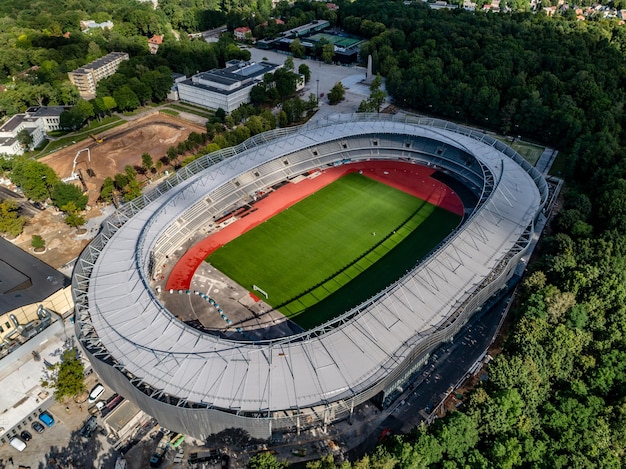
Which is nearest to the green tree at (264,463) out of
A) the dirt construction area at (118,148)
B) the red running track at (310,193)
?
the red running track at (310,193)

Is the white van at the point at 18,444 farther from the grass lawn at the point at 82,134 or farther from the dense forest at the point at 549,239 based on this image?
the grass lawn at the point at 82,134

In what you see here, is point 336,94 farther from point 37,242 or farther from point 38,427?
point 38,427

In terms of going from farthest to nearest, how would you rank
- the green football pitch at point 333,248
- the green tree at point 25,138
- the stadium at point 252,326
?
the green tree at point 25,138, the green football pitch at point 333,248, the stadium at point 252,326

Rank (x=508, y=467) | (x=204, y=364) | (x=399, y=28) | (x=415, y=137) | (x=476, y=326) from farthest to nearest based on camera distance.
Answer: (x=399, y=28), (x=415, y=137), (x=476, y=326), (x=204, y=364), (x=508, y=467)

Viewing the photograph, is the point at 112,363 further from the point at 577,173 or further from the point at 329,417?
the point at 577,173

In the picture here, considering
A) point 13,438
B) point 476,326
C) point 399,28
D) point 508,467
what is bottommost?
point 13,438

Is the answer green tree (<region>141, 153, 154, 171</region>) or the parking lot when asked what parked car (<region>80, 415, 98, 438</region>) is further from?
the parking lot

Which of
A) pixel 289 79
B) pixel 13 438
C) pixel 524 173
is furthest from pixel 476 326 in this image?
pixel 289 79

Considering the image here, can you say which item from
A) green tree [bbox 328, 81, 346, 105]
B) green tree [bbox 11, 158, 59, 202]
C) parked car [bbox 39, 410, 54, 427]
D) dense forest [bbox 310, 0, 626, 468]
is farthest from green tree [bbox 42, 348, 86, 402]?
green tree [bbox 328, 81, 346, 105]
